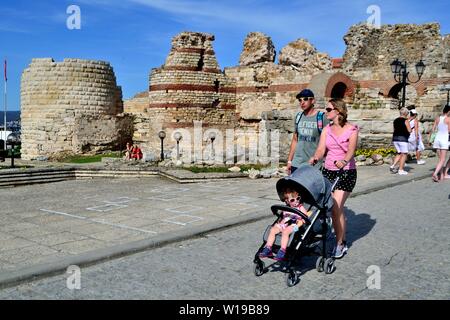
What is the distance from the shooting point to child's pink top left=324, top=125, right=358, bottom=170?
4.89 meters

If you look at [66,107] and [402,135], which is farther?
[66,107]

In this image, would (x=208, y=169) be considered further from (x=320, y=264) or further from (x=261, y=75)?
(x=261, y=75)

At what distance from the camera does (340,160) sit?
16.1 feet

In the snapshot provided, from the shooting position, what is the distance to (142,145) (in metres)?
26.3

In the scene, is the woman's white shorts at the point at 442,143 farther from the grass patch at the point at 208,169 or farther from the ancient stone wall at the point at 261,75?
the ancient stone wall at the point at 261,75

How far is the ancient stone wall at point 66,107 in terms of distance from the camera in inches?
924

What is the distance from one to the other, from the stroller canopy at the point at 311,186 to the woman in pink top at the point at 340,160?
37 cm

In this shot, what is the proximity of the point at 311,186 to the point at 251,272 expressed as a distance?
1004 millimetres

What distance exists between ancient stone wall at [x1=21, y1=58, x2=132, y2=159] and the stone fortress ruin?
5cm

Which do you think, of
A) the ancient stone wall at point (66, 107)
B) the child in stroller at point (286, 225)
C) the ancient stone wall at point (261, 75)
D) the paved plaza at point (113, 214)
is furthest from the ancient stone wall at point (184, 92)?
the child in stroller at point (286, 225)

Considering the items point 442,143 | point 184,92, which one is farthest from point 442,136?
point 184,92

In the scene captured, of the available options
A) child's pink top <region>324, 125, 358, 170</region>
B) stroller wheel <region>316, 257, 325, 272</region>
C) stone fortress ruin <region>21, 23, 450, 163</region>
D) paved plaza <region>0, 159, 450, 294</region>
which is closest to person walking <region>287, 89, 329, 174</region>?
child's pink top <region>324, 125, 358, 170</region>

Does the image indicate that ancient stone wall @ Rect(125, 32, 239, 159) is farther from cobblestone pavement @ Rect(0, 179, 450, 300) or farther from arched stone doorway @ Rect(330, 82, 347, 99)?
cobblestone pavement @ Rect(0, 179, 450, 300)
